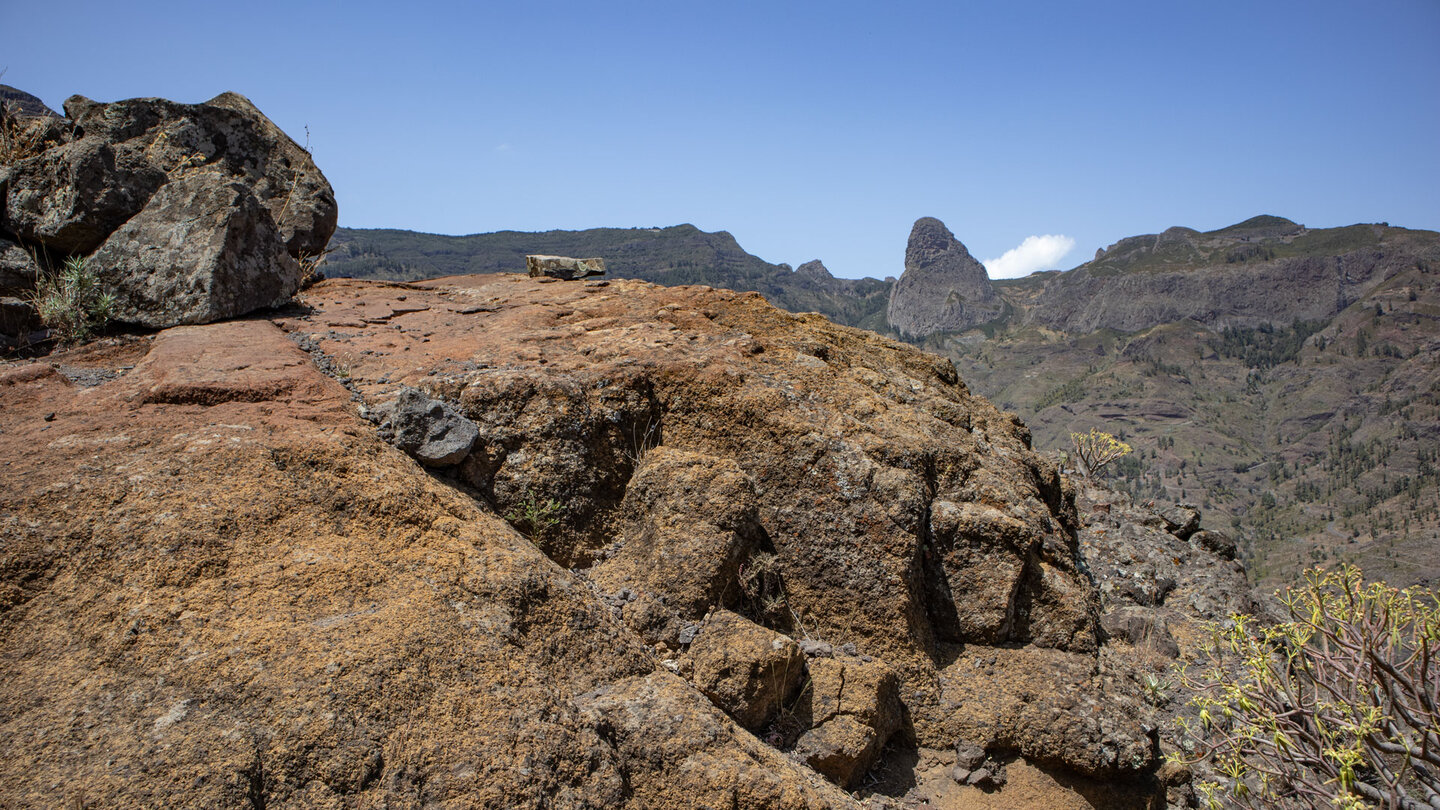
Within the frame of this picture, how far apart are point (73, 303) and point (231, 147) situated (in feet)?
12.3

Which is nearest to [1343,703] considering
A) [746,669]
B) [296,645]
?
[746,669]

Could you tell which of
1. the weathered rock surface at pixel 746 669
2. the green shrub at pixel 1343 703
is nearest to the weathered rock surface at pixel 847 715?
the weathered rock surface at pixel 746 669

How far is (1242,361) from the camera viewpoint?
15300 centimetres

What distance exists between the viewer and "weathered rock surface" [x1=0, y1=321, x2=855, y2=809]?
2.56m

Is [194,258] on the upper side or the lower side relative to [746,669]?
upper

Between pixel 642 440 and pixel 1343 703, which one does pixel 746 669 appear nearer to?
pixel 642 440

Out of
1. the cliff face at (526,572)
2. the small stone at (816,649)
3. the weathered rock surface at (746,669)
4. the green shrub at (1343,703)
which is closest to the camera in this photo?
the cliff face at (526,572)

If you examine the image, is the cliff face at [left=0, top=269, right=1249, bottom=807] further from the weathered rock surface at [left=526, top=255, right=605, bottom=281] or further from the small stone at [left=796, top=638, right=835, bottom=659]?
the weathered rock surface at [left=526, top=255, right=605, bottom=281]

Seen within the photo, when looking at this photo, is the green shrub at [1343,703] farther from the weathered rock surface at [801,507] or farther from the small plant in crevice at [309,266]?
the small plant in crevice at [309,266]

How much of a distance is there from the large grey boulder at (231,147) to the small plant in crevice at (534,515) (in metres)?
5.07

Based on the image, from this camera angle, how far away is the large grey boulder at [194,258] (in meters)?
6.19

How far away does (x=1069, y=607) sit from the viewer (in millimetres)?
5273

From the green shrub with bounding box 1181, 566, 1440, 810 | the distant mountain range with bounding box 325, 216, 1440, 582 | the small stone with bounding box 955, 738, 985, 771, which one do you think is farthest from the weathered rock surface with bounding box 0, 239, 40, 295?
the distant mountain range with bounding box 325, 216, 1440, 582

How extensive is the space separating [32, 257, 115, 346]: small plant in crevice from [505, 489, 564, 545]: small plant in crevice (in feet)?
13.2
